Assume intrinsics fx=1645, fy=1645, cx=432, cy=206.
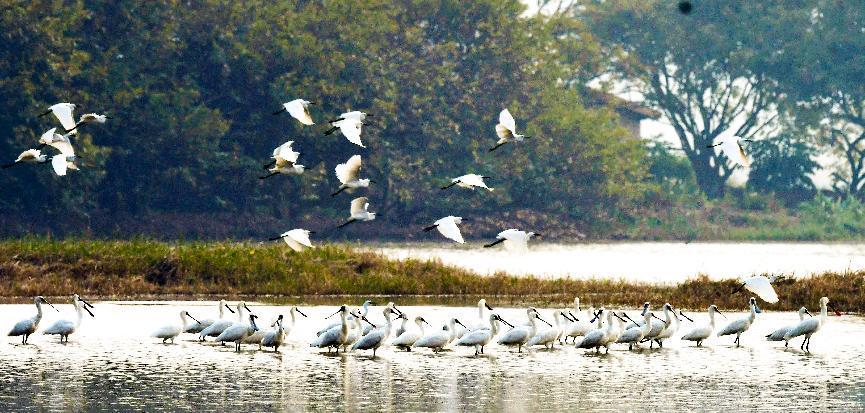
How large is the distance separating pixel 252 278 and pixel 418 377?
13819 mm

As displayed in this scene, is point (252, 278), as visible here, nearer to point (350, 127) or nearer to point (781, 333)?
point (350, 127)

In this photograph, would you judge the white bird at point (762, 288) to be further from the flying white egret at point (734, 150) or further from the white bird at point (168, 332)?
the white bird at point (168, 332)

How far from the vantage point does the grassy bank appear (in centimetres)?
3259

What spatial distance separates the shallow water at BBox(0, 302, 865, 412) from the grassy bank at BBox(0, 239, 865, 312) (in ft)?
21.3

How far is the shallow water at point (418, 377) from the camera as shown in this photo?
18.2 m

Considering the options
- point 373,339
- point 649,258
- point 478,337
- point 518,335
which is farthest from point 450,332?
point 649,258

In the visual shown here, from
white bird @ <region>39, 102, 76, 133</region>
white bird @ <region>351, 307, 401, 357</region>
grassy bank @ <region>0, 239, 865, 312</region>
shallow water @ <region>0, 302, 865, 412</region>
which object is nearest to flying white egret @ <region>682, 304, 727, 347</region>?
shallow water @ <region>0, 302, 865, 412</region>

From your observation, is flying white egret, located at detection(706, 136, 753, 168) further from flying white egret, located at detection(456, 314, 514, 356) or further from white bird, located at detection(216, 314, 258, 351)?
white bird, located at detection(216, 314, 258, 351)

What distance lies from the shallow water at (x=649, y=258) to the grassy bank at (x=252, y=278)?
6031 mm

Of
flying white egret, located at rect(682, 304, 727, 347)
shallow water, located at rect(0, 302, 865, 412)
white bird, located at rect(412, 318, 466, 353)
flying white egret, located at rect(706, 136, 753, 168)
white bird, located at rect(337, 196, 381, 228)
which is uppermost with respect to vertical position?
flying white egret, located at rect(706, 136, 753, 168)

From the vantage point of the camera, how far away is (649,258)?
5694 centimetres

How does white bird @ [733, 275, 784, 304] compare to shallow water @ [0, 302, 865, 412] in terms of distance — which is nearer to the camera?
shallow water @ [0, 302, 865, 412]

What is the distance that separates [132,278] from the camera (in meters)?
33.2

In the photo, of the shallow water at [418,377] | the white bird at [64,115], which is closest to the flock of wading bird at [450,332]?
the shallow water at [418,377]
